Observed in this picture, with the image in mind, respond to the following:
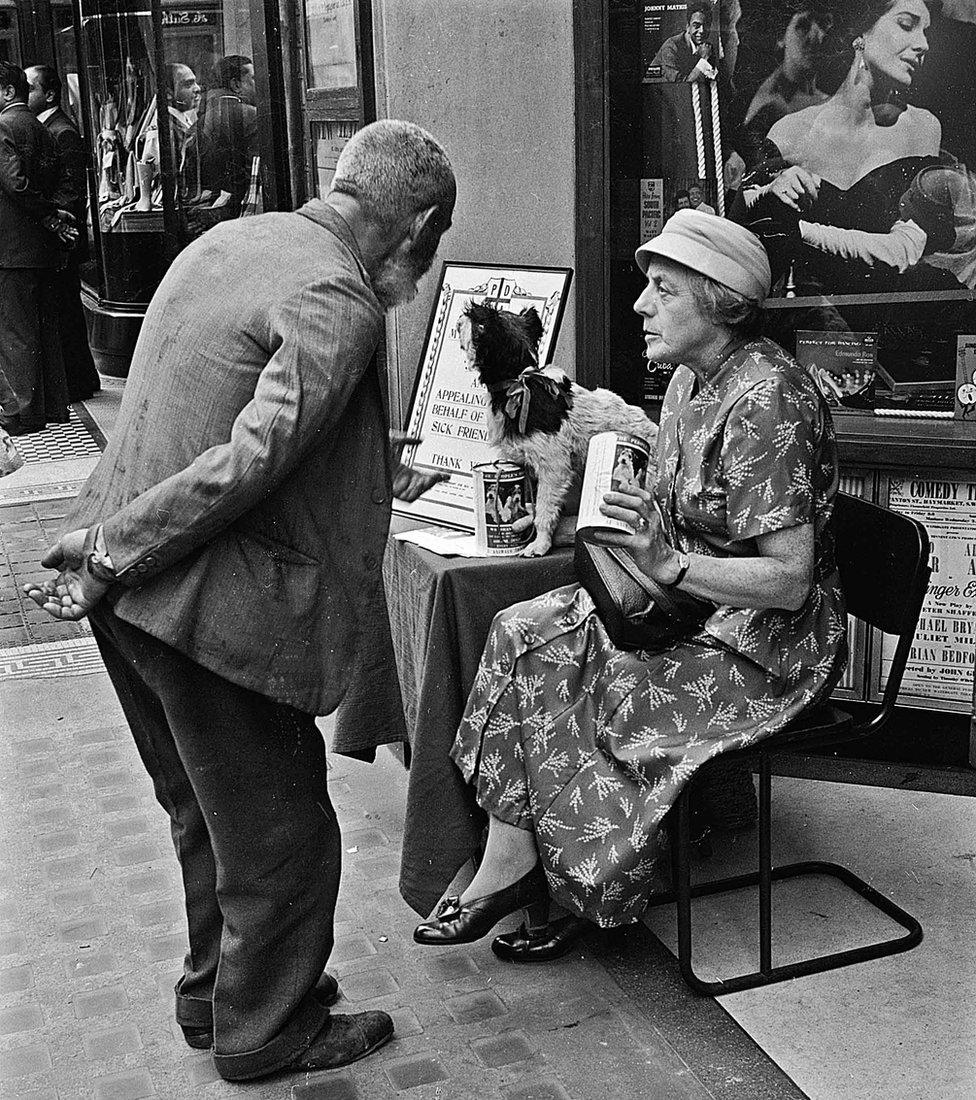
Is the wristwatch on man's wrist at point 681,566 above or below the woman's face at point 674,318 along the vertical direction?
below

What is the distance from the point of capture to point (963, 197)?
3.92m

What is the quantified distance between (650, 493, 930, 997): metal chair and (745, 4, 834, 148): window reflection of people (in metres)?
1.42

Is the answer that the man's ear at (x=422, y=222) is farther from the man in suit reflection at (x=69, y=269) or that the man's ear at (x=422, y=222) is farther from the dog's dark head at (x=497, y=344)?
the man in suit reflection at (x=69, y=269)

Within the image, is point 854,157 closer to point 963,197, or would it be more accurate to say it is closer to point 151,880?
point 963,197

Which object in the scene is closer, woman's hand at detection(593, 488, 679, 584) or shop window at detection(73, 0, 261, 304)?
woman's hand at detection(593, 488, 679, 584)

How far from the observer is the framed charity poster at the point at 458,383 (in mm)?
3758

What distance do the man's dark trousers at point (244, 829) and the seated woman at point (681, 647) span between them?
0.44m

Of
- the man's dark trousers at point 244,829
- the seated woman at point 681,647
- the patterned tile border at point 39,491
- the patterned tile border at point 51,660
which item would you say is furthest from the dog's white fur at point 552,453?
the patterned tile border at point 39,491

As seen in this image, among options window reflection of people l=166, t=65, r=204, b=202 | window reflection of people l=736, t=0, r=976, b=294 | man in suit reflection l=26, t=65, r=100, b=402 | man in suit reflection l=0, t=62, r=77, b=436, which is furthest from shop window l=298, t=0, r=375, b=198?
man in suit reflection l=26, t=65, r=100, b=402

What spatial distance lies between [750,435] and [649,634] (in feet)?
1.54

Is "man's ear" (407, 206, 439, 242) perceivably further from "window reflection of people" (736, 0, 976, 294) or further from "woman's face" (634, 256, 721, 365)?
"window reflection of people" (736, 0, 976, 294)

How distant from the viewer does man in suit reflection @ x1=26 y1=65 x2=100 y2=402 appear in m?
9.70

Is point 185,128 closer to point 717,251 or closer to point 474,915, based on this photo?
point 717,251

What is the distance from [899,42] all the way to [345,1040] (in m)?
2.97
